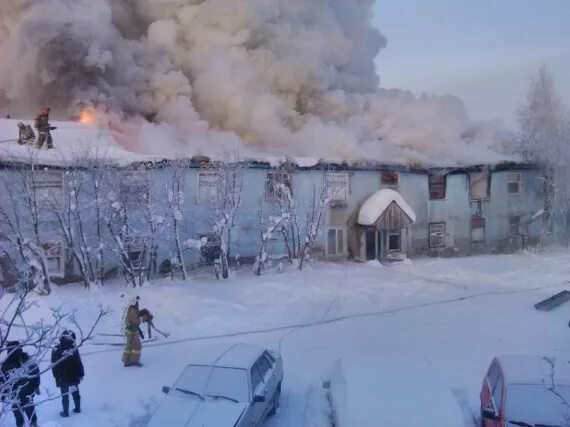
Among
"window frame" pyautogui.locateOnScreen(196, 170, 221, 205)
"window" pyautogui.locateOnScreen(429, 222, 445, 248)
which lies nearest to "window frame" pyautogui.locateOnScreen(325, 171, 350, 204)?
"window" pyautogui.locateOnScreen(429, 222, 445, 248)

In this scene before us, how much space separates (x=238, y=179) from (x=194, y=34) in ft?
25.3

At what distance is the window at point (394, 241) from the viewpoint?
15969 millimetres

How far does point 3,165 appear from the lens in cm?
1099

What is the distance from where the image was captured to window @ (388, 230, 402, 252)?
52.4 feet

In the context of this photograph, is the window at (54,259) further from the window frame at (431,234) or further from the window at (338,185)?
the window frame at (431,234)

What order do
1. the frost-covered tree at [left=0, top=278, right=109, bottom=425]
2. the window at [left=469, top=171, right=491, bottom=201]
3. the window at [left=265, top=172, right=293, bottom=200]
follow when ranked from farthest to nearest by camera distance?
1. the window at [left=469, top=171, right=491, bottom=201]
2. the window at [left=265, top=172, right=293, bottom=200]
3. the frost-covered tree at [left=0, top=278, right=109, bottom=425]

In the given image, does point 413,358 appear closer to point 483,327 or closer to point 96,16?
point 483,327

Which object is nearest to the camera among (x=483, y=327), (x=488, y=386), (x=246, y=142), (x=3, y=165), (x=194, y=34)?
(x=488, y=386)

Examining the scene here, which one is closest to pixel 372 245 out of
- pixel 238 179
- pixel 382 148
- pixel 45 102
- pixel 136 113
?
pixel 382 148

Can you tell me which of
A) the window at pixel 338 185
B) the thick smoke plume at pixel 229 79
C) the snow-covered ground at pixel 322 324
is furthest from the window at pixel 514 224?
the window at pixel 338 185

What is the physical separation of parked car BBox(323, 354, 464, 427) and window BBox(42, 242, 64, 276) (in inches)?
318

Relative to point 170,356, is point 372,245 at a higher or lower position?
higher

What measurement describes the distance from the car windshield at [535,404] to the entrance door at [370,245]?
10.6 m

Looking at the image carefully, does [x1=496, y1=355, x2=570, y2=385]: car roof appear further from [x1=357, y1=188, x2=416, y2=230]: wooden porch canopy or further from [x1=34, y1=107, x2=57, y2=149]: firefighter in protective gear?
[x1=34, y1=107, x2=57, y2=149]: firefighter in protective gear
